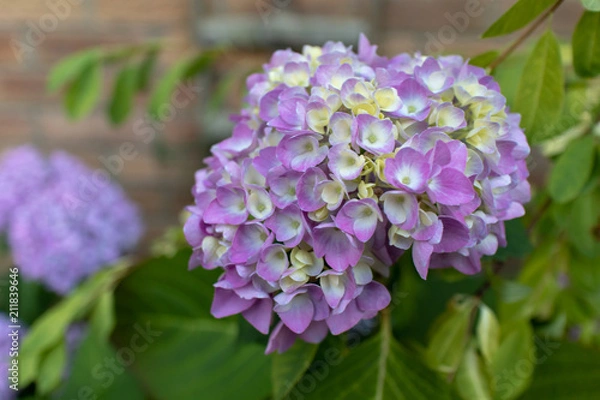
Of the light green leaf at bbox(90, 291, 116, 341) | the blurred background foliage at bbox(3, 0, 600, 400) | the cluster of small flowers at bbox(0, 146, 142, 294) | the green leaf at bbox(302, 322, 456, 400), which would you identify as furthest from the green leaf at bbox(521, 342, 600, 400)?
the cluster of small flowers at bbox(0, 146, 142, 294)

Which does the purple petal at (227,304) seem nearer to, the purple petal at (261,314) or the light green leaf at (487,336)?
the purple petal at (261,314)

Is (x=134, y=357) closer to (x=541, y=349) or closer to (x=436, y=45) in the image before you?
(x=541, y=349)

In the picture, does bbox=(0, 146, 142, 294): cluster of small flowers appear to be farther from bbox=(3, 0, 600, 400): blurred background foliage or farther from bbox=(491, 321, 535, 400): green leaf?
bbox=(491, 321, 535, 400): green leaf

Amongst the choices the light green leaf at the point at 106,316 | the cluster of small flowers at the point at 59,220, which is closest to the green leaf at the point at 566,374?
the light green leaf at the point at 106,316

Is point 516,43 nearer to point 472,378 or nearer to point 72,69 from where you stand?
point 472,378

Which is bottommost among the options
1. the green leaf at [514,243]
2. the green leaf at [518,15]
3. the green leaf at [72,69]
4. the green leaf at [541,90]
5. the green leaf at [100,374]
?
the green leaf at [100,374]

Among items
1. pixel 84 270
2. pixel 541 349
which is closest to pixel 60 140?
pixel 84 270

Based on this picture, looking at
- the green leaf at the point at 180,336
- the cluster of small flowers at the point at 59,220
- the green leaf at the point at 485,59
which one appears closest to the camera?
the green leaf at the point at 485,59
